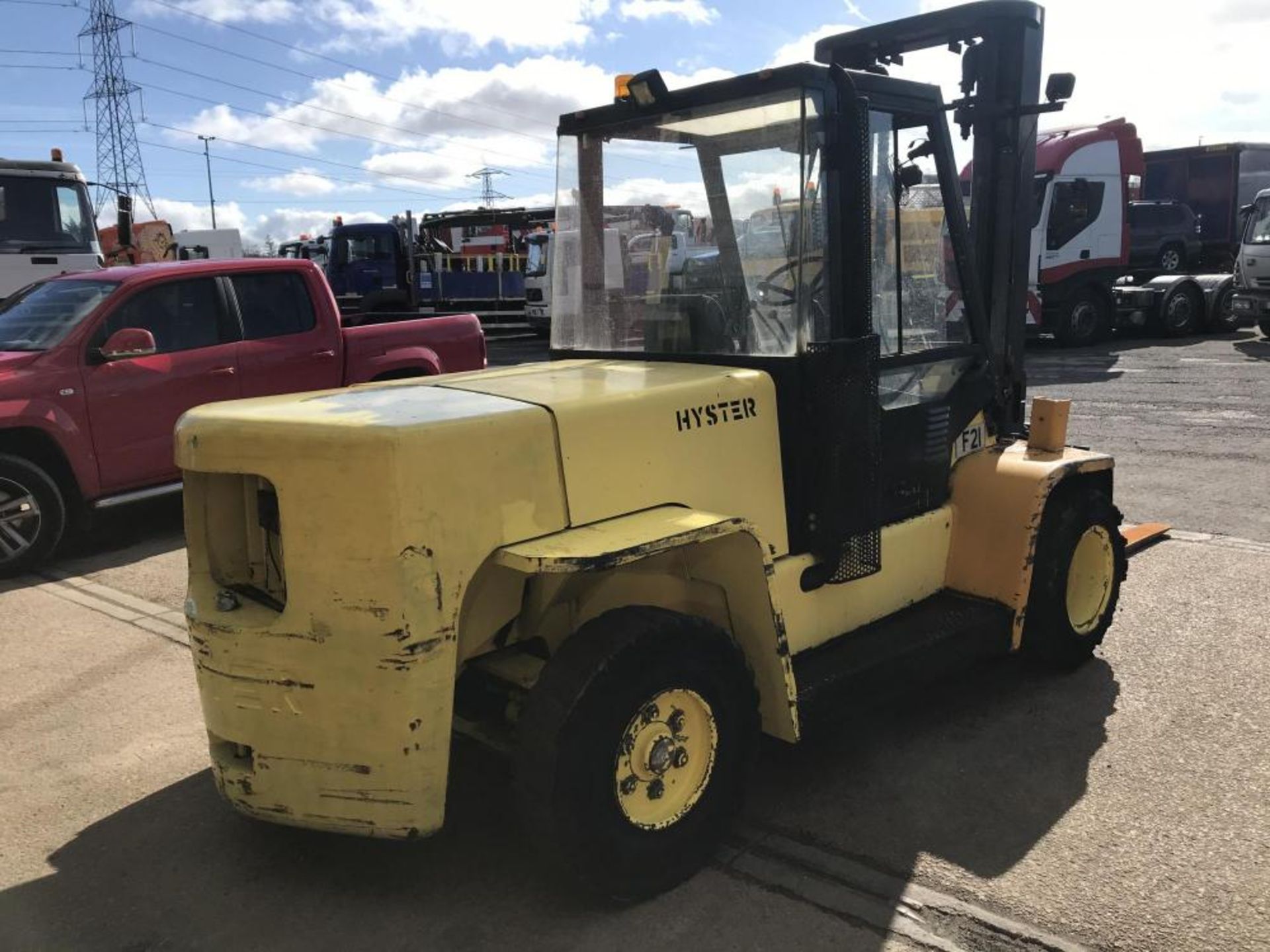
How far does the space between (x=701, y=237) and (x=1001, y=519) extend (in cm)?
172

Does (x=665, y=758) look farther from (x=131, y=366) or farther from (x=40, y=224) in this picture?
(x=40, y=224)

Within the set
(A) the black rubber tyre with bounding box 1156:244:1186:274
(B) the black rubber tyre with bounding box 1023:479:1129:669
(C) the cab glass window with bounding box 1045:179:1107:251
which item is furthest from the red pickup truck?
(A) the black rubber tyre with bounding box 1156:244:1186:274

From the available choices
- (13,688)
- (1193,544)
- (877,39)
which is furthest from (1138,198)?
(13,688)

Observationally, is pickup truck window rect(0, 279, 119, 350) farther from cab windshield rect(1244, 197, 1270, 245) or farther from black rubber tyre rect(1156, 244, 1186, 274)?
black rubber tyre rect(1156, 244, 1186, 274)

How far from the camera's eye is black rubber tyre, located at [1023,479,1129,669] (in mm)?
4266

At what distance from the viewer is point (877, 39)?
4441mm

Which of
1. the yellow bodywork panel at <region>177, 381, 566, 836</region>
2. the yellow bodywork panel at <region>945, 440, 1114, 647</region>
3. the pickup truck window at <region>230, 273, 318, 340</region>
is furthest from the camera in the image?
the pickup truck window at <region>230, 273, 318, 340</region>

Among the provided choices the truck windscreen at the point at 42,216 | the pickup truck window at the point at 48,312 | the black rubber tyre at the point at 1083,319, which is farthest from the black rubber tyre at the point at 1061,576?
the black rubber tyre at the point at 1083,319

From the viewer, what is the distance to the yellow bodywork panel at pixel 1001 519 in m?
4.11

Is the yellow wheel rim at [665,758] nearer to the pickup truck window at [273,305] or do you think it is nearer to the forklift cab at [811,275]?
the forklift cab at [811,275]

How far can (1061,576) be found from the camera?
428cm

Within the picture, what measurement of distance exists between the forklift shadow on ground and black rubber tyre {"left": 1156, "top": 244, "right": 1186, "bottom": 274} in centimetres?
2213

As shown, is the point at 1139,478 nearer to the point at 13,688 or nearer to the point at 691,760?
the point at 691,760

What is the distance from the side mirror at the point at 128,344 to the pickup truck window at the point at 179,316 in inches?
10.8
